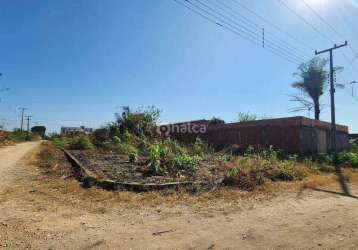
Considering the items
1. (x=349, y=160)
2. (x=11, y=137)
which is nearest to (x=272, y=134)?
(x=349, y=160)

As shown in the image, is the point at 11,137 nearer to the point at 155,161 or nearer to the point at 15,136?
the point at 15,136

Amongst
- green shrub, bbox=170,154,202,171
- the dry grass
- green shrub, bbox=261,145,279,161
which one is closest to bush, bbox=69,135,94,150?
green shrub, bbox=170,154,202,171

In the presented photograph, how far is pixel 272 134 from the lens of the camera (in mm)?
20578

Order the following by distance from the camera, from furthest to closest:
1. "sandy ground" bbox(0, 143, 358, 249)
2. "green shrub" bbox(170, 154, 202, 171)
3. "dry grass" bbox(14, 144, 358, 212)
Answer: "green shrub" bbox(170, 154, 202, 171) → "dry grass" bbox(14, 144, 358, 212) → "sandy ground" bbox(0, 143, 358, 249)

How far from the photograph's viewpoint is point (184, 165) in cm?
1088

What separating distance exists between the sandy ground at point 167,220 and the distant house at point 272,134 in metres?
11.6

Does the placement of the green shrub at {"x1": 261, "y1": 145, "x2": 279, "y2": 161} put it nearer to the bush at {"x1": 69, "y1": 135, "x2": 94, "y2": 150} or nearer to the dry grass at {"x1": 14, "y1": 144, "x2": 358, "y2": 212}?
the dry grass at {"x1": 14, "y1": 144, "x2": 358, "y2": 212}

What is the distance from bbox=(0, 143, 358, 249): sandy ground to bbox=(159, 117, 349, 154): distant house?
38.1 ft

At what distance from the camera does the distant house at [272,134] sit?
1972 cm

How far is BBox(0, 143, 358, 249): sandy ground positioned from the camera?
437cm

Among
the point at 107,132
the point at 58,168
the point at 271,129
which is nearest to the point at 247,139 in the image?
the point at 271,129

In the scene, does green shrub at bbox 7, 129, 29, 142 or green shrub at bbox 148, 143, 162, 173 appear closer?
green shrub at bbox 148, 143, 162, 173

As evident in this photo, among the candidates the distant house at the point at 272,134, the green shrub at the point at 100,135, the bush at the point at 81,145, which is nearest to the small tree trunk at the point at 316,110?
the distant house at the point at 272,134

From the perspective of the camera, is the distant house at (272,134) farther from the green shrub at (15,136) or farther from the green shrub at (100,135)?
the green shrub at (15,136)
